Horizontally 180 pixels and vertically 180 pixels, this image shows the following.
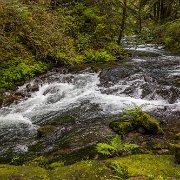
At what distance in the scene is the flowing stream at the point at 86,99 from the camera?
9023 millimetres

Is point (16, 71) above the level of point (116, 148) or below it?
above

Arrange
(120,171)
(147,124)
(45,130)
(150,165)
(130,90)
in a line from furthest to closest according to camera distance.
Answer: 1. (130,90)
2. (45,130)
3. (147,124)
4. (150,165)
5. (120,171)

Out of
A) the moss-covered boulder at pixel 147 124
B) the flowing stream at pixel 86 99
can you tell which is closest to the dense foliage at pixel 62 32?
the flowing stream at pixel 86 99

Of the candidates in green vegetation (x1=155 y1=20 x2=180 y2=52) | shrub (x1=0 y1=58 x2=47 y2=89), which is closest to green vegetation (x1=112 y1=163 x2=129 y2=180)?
shrub (x1=0 y1=58 x2=47 y2=89)

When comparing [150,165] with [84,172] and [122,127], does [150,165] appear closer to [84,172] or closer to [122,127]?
[84,172]

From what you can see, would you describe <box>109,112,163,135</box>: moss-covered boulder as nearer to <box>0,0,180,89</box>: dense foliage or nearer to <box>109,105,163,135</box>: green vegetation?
<box>109,105,163,135</box>: green vegetation

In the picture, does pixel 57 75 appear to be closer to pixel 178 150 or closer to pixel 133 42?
pixel 178 150

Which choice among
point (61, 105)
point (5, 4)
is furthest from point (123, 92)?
point (5, 4)

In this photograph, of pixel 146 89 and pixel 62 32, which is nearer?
pixel 146 89

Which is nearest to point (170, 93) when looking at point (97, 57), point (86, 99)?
point (86, 99)

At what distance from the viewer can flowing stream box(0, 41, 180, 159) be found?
9.02 meters

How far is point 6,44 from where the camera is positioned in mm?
11555

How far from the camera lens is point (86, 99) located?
453 inches

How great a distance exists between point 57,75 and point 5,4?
447 cm
